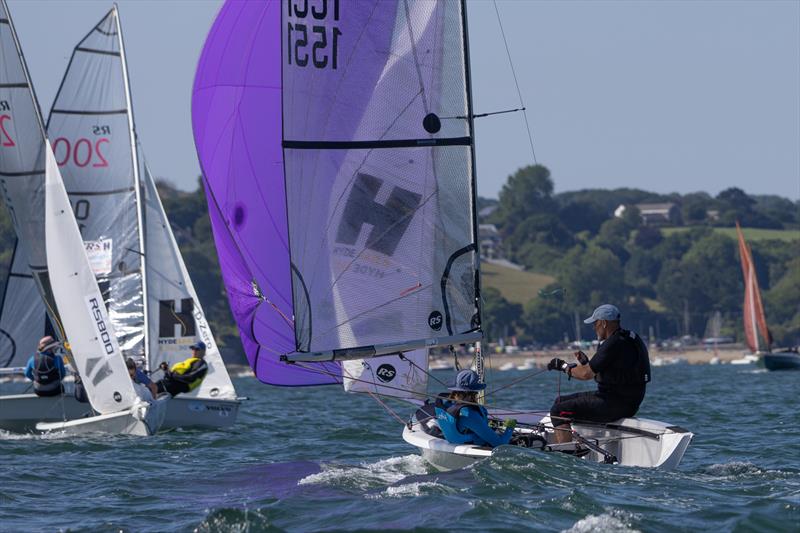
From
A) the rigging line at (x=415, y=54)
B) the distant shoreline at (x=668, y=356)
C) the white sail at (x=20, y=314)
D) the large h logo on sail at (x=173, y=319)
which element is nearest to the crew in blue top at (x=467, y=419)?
the rigging line at (x=415, y=54)

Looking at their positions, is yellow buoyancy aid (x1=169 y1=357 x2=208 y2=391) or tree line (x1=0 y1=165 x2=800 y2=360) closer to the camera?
yellow buoyancy aid (x1=169 y1=357 x2=208 y2=391)

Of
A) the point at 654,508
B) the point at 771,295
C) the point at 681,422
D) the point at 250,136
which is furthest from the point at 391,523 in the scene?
the point at 771,295

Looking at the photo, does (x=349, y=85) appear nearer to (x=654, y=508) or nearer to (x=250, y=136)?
(x=250, y=136)

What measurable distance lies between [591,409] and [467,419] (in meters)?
1.15

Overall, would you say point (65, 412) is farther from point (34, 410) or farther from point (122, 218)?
point (122, 218)

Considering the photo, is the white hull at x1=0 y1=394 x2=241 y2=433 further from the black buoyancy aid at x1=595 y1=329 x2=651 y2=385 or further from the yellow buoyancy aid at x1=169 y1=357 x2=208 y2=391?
the black buoyancy aid at x1=595 y1=329 x2=651 y2=385

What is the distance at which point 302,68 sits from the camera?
41.5 feet

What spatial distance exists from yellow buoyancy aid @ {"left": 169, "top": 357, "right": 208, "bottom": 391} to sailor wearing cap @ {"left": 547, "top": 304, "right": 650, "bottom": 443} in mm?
8010

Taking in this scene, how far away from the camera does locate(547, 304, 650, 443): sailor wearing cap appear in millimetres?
11906

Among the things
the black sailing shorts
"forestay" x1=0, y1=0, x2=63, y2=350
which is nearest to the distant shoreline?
"forestay" x1=0, y1=0, x2=63, y2=350

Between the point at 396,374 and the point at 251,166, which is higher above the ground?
the point at 251,166

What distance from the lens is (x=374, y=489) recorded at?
11.1 metres

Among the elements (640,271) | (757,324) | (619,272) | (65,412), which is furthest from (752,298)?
(640,271)

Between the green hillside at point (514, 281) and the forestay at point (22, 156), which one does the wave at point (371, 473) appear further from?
the green hillside at point (514, 281)
